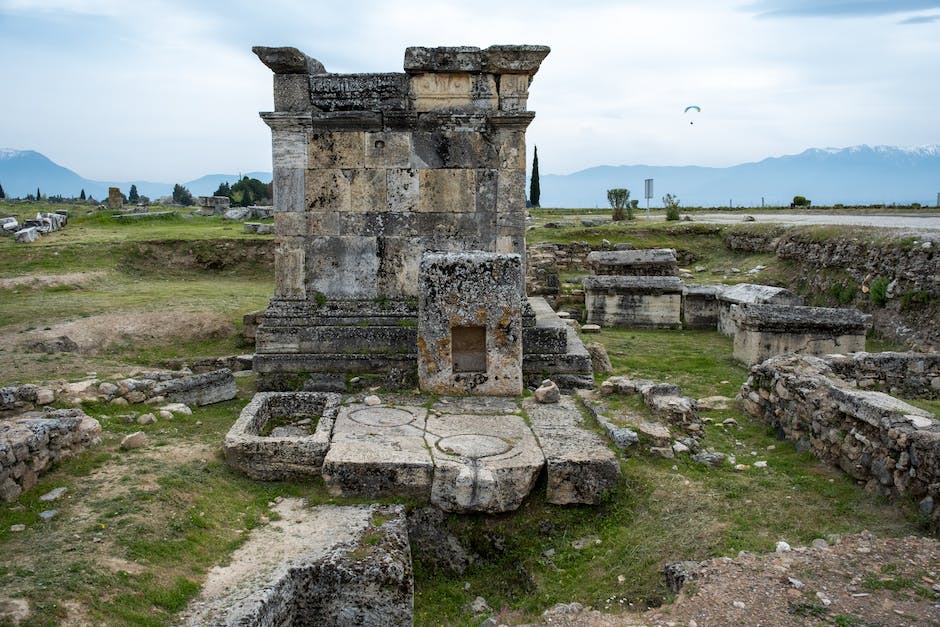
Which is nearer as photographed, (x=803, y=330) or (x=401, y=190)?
(x=401, y=190)

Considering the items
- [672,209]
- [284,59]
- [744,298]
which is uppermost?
[284,59]

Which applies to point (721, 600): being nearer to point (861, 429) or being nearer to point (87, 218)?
point (861, 429)

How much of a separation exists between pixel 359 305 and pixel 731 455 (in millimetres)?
4804

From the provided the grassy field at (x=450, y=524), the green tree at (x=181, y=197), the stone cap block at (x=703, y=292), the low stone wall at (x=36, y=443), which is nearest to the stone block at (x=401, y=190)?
the grassy field at (x=450, y=524)

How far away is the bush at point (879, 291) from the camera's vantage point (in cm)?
1307

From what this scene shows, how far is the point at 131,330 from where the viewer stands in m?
11.8

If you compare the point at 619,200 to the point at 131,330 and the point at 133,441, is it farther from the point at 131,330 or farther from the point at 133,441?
the point at 133,441

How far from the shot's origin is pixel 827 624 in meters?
4.07

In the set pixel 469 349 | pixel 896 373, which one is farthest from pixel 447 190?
pixel 896 373

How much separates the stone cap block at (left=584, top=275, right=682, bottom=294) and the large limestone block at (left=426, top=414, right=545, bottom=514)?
8.68 meters

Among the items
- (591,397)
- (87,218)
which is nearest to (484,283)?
(591,397)

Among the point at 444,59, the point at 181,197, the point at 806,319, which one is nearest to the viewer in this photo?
the point at 444,59

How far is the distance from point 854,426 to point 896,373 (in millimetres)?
2824

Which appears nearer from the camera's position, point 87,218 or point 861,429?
point 861,429
